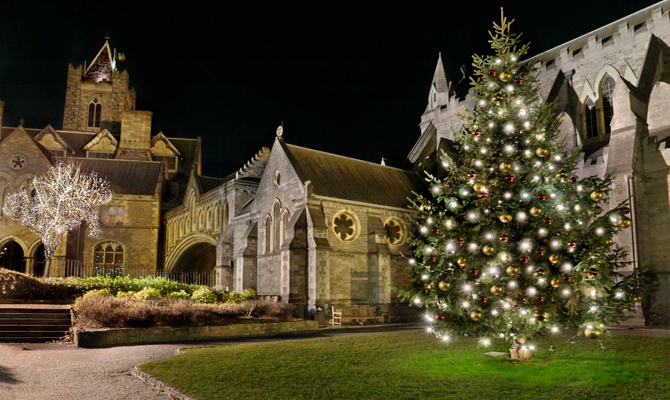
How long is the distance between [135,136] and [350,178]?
36.1 m

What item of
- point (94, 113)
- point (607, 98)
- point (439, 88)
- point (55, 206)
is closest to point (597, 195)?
point (607, 98)

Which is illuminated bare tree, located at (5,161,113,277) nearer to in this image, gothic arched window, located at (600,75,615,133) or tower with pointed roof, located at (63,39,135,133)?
tower with pointed roof, located at (63,39,135,133)

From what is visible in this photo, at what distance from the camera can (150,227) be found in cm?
4522

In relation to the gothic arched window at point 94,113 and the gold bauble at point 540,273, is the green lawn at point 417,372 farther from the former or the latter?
the gothic arched window at point 94,113

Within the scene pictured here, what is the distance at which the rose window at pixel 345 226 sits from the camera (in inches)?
1035

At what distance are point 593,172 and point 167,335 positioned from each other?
20347 mm

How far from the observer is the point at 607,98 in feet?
92.1

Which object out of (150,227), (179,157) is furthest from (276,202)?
(179,157)

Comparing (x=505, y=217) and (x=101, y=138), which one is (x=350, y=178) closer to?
(x=505, y=217)

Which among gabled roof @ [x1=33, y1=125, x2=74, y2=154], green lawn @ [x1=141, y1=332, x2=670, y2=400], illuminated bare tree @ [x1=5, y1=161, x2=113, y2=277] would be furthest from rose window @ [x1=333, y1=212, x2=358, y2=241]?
gabled roof @ [x1=33, y1=125, x2=74, y2=154]

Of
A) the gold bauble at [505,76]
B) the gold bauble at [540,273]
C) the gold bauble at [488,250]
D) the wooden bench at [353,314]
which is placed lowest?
the wooden bench at [353,314]

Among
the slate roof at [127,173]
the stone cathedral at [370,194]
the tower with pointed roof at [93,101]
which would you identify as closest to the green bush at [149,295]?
the stone cathedral at [370,194]

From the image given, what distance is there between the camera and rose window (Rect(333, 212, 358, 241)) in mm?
26297

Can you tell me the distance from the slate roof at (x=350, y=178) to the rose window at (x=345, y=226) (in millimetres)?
1008
